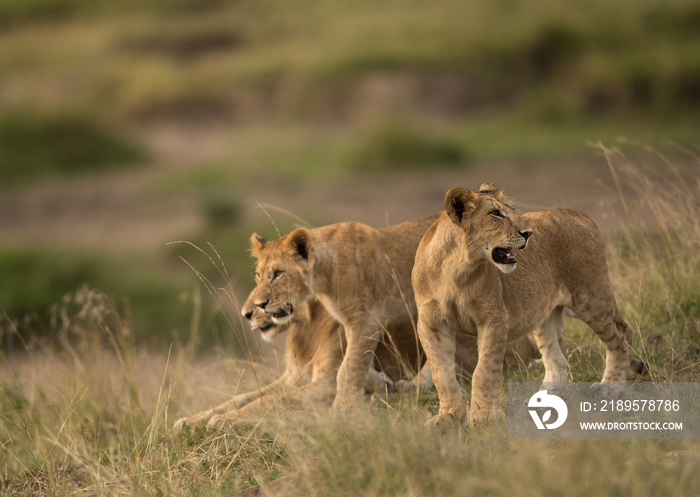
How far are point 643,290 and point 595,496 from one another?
126 inches

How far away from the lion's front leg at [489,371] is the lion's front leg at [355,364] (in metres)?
1.00

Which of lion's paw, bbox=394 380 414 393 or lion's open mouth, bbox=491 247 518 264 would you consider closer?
lion's open mouth, bbox=491 247 518 264

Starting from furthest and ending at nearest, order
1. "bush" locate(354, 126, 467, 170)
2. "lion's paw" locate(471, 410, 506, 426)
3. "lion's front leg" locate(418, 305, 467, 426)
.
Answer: "bush" locate(354, 126, 467, 170) → "lion's front leg" locate(418, 305, 467, 426) → "lion's paw" locate(471, 410, 506, 426)

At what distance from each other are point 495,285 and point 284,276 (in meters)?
1.48

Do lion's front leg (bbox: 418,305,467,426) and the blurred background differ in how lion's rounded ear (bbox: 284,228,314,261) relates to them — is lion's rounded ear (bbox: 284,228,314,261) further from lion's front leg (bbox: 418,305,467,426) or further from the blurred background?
the blurred background

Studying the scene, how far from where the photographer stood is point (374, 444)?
4070 mm

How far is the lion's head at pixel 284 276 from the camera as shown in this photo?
5.68 metres

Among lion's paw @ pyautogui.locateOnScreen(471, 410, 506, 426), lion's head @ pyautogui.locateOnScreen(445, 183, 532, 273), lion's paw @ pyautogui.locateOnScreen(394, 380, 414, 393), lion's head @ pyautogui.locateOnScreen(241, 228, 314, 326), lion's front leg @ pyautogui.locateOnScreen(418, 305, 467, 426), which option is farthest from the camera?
lion's paw @ pyautogui.locateOnScreen(394, 380, 414, 393)

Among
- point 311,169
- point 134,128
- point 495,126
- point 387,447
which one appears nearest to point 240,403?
point 387,447

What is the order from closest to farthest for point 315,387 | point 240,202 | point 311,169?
point 315,387 → point 240,202 → point 311,169

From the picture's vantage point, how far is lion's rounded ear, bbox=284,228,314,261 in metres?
5.70

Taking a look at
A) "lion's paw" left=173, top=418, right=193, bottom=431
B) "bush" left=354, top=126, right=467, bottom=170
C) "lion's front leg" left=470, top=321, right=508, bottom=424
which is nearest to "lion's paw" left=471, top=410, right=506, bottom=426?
"lion's front leg" left=470, top=321, right=508, bottom=424

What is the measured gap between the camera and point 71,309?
1230 cm

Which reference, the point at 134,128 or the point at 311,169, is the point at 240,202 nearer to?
the point at 311,169
